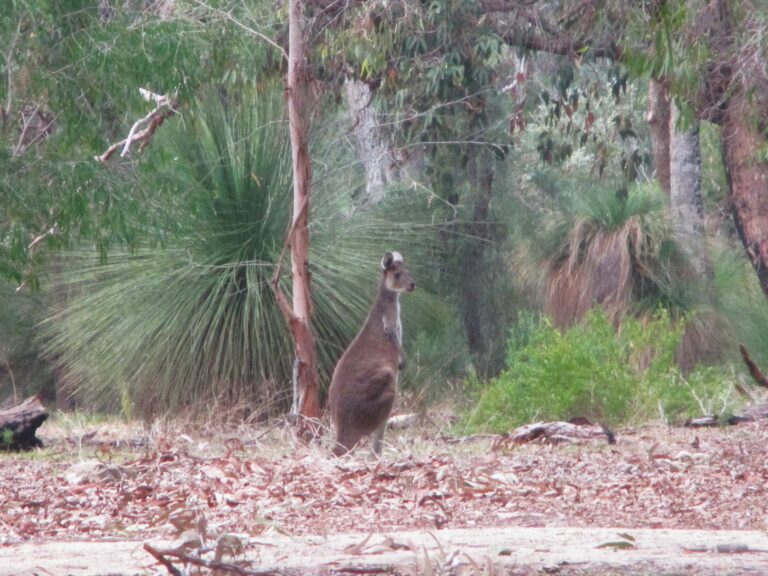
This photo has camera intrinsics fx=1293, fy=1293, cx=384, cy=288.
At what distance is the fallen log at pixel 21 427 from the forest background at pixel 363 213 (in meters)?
1.25

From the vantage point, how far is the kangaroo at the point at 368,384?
962 cm

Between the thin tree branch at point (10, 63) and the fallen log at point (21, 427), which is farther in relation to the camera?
the fallen log at point (21, 427)

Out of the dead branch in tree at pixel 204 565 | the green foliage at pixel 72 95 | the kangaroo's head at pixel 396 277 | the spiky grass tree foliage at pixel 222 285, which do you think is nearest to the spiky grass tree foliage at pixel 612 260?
the spiky grass tree foliage at pixel 222 285

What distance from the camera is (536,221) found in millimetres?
18234

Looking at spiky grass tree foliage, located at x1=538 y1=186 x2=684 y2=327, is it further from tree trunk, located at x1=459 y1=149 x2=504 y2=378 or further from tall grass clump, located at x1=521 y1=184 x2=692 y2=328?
tree trunk, located at x1=459 y1=149 x2=504 y2=378

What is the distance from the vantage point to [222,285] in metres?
13.4

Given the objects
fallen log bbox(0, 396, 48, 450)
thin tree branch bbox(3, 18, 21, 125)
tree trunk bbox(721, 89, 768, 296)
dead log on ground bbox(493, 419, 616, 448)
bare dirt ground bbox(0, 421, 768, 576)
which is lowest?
fallen log bbox(0, 396, 48, 450)

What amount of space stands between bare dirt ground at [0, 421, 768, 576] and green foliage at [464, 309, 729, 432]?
1.07 metres

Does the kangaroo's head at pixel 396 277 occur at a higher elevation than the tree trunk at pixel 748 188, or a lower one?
lower

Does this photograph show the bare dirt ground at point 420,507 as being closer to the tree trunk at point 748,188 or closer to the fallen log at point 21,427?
the fallen log at point 21,427

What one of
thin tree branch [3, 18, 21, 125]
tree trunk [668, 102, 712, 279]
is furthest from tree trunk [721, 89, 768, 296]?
thin tree branch [3, 18, 21, 125]

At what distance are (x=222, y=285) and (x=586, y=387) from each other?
162 inches

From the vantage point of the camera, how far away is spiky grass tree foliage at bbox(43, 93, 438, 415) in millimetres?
13117

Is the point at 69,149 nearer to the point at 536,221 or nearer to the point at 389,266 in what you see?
the point at 389,266
